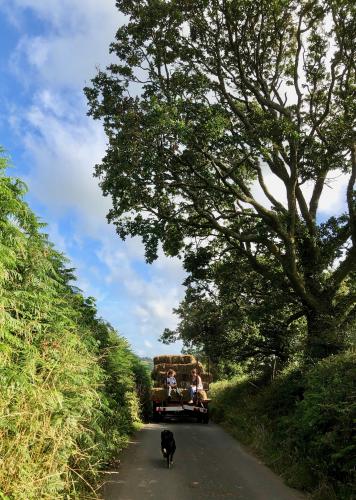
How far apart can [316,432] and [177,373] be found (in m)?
16.8

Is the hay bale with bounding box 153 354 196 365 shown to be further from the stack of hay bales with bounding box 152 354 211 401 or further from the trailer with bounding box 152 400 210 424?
the trailer with bounding box 152 400 210 424

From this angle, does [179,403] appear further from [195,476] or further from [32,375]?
[32,375]

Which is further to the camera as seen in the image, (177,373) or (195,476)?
(177,373)

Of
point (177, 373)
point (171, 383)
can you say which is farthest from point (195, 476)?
point (177, 373)

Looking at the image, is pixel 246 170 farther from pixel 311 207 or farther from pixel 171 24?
pixel 171 24

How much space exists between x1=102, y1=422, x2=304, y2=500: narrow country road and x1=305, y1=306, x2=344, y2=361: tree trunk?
3.85 m

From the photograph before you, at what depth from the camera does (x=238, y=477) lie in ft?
31.8

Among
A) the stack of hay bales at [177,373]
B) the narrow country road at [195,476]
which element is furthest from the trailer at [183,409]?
the narrow country road at [195,476]

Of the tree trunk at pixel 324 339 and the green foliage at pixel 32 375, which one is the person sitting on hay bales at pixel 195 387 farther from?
the green foliage at pixel 32 375

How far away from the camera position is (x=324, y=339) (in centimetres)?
1442

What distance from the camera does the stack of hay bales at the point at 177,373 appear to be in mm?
22220

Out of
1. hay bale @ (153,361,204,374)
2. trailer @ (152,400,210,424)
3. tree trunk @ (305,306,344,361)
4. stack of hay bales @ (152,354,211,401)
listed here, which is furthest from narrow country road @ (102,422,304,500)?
hay bale @ (153,361,204,374)

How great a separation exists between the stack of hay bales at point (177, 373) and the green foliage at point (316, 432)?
6.85 m

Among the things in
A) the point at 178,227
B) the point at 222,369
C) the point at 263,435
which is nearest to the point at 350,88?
the point at 178,227
